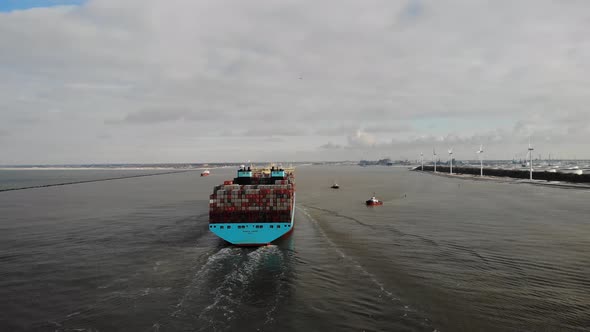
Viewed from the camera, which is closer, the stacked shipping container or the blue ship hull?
the blue ship hull

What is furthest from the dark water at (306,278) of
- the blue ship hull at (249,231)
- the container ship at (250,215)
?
the container ship at (250,215)

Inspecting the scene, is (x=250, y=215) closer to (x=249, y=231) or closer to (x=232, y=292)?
(x=249, y=231)

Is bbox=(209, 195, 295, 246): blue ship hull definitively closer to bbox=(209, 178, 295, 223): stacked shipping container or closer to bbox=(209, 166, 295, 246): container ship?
bbox=(209, 166, 295, 246): container ship

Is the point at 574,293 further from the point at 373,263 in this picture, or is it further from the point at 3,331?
the point at 3,331

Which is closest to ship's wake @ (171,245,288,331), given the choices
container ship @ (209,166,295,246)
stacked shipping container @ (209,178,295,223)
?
container ship @ (209,166,295,246)

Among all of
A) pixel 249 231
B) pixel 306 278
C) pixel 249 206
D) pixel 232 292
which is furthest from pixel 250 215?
pixel 232 292

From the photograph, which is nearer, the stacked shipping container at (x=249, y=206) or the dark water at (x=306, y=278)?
the dark water at (x=306, y=278)

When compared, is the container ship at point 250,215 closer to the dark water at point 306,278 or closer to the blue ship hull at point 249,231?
the blue ship hull at point 249,231

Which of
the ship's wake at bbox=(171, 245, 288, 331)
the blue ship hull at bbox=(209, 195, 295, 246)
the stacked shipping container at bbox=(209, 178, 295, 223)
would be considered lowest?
the ship's wake at bbox=(171, 245, 288, 331)
